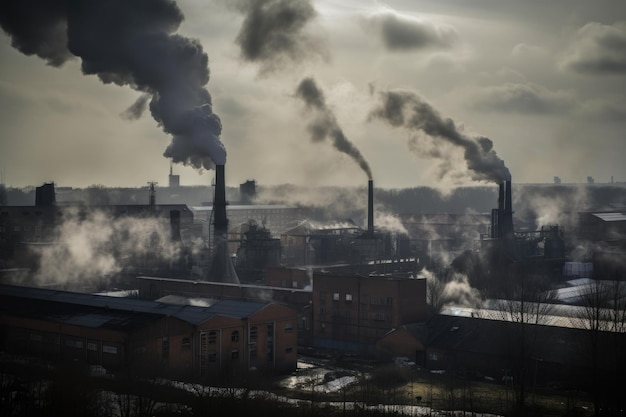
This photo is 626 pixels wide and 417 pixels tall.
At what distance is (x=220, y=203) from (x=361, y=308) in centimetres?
1129

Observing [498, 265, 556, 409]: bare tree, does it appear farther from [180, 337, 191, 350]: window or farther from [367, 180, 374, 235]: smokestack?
[367, 180, 374, 235]: smokestack

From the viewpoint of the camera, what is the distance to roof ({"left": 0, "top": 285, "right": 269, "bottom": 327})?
27219 mm

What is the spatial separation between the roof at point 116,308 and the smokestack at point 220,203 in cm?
975

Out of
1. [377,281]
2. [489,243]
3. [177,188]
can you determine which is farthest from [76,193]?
[377,281]

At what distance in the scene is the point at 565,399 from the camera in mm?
23500

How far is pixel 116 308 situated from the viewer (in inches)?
1136

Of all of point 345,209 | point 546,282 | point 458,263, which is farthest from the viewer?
point 345,209

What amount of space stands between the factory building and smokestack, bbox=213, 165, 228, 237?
10.3m

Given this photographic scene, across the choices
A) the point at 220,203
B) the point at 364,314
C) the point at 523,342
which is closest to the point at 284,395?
the point at 523,342

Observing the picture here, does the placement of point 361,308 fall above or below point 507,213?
below

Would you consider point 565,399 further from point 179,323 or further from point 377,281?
point 179,323

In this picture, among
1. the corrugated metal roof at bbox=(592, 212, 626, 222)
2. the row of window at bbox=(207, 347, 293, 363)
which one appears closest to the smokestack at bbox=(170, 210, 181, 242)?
the row of window at bbox=(207, 347, 293, 363)

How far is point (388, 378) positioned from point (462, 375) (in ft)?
9.50

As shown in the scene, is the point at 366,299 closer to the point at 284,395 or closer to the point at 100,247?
the point at 284,395
